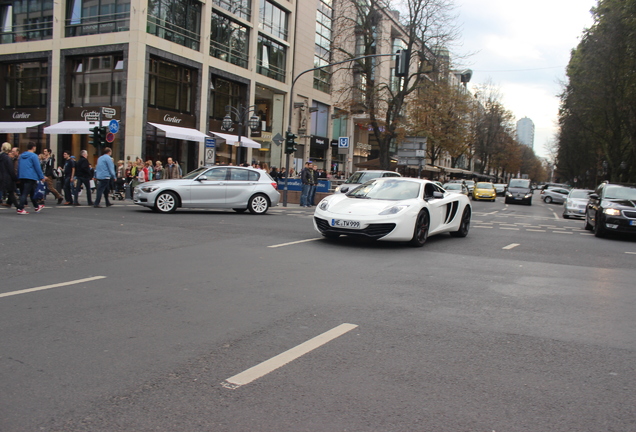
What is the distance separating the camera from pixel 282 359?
152 inches

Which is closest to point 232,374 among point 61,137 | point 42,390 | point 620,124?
point 42,390

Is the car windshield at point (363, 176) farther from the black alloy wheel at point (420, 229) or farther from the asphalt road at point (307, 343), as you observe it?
the asphalt road at point (307, 343)

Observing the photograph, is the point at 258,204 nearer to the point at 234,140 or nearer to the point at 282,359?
the point at 282,359

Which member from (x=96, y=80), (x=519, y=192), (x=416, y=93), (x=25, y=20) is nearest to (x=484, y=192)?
(x=519, y=192)

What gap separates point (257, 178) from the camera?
17328 mm

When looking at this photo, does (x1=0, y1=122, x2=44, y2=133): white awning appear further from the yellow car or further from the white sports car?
the yellow car

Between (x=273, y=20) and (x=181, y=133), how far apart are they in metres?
14.2

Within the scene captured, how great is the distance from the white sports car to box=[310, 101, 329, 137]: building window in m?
36.1

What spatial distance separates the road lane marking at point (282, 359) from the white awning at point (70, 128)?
88.9ft

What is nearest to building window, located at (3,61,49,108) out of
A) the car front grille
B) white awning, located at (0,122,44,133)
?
white awning, located at (0,122,44,133)

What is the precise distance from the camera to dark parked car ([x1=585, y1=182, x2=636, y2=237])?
561 inches

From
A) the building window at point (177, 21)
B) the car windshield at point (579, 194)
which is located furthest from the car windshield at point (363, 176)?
the building window at point (177, 21)

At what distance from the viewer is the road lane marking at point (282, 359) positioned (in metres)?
3.45

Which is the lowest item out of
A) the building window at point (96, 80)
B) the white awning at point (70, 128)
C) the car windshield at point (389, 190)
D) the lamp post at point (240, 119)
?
the car windshield at point (389, 190)
